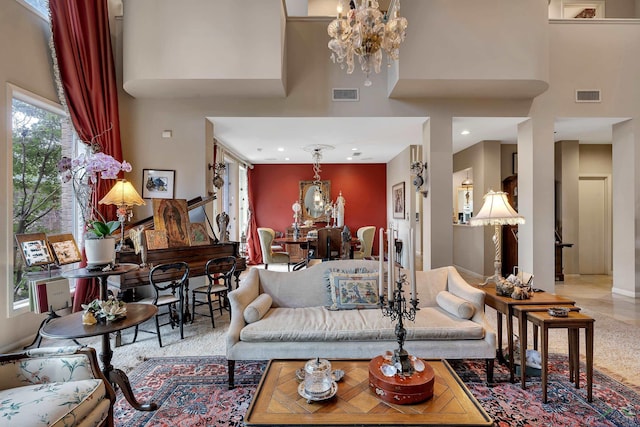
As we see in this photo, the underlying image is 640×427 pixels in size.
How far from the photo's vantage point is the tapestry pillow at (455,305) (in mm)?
2463

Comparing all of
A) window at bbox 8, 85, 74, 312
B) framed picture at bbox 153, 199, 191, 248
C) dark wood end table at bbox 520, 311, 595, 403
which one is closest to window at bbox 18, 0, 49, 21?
window at bbox 8, 85, 74, 312

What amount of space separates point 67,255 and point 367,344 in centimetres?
306

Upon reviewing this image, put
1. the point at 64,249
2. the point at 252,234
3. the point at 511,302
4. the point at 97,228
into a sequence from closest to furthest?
the point at 511,302, the point at 97,228, the point at 64,249, the point at 252,234

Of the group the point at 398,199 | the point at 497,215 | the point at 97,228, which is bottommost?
the point at 97,228

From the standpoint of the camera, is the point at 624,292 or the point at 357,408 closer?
the point at 357,408

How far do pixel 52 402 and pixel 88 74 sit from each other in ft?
12.5

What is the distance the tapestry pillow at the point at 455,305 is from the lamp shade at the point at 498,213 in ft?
2.24

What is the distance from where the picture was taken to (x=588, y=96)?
14.8ft

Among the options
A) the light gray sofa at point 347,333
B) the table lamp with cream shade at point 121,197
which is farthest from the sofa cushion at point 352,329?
the table lamp with cream shade at point 121,197

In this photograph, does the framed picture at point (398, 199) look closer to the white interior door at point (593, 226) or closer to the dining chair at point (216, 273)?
the white interior door at point (593, 226)

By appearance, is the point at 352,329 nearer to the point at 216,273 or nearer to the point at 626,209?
the point at 216,273

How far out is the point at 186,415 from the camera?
2033 mm

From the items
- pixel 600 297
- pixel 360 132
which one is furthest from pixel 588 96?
pixel 360 132

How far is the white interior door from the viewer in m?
6.34
